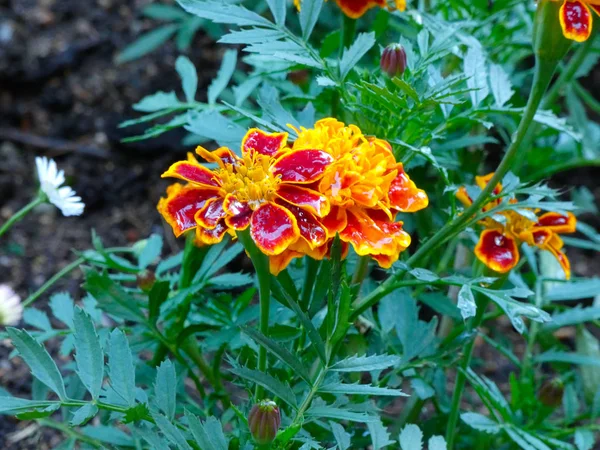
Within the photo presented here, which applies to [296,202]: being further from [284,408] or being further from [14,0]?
[14,0]

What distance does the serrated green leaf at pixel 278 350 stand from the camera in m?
0.68

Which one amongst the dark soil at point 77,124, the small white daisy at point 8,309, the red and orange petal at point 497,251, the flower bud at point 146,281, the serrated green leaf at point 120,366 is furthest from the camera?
the dark soil at point 77,124

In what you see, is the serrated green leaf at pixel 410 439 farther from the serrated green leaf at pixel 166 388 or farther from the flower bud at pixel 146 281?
the flower bud at pixel 146 281

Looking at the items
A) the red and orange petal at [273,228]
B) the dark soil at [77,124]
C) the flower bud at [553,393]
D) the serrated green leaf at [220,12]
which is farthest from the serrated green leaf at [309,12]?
the dark soil at [77,124]

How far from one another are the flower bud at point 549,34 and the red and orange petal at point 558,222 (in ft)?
0.76

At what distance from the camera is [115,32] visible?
2.15 meters

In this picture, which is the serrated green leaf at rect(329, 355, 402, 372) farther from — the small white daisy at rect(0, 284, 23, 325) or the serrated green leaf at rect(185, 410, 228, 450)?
the small white daisy at rect(0, 284, 23, 325)

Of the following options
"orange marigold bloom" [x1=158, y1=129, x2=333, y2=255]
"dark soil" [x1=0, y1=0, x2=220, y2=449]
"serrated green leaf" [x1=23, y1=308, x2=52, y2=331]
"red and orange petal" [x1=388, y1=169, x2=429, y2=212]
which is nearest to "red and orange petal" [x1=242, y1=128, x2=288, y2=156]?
"orange marigold bloom" [x1=158, y1=129, x2=333, y2=255]

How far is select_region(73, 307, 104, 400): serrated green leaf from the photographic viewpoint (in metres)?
0.75

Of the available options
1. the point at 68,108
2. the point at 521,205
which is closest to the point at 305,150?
the point at 521,205

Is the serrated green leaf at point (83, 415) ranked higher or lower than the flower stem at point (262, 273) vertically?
lower

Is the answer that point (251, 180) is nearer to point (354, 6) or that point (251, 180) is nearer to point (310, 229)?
point (310, 229)

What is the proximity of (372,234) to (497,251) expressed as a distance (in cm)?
25

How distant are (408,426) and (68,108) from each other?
1.48m
